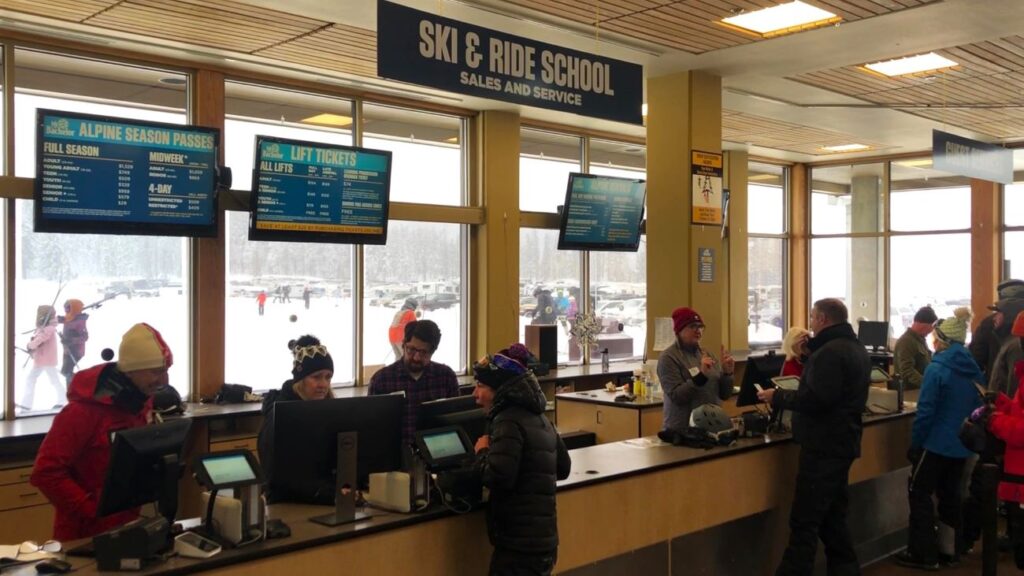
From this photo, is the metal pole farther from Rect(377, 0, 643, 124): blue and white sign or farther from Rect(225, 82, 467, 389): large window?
Rect(225, 82, 467, 389): large window

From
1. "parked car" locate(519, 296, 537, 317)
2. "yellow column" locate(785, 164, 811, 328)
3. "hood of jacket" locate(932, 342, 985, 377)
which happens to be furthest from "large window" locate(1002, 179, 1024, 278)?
"hood of jacket" locate(932, 342, 985, 377)

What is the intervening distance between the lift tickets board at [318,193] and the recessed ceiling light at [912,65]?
13.8 ft

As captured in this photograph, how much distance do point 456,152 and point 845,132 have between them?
4833 mm

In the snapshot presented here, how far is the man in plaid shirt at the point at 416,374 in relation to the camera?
14.4ft

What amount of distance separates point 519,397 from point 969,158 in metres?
6.12

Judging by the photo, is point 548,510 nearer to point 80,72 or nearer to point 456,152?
point 80,72

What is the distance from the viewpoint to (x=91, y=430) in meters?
3.30

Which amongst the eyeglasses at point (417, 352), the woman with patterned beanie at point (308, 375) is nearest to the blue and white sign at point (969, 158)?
the eyeglasses at point (417, 352)

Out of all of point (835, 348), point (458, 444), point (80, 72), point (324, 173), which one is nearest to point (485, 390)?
point (458, 444)

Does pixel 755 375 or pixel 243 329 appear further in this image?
pixel 243 329

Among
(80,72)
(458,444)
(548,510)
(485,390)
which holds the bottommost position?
(548,510)

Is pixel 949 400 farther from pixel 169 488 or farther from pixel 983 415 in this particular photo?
pixel 169 488

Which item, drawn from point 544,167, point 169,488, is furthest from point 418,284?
point 169,488

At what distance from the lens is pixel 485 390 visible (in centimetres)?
338
